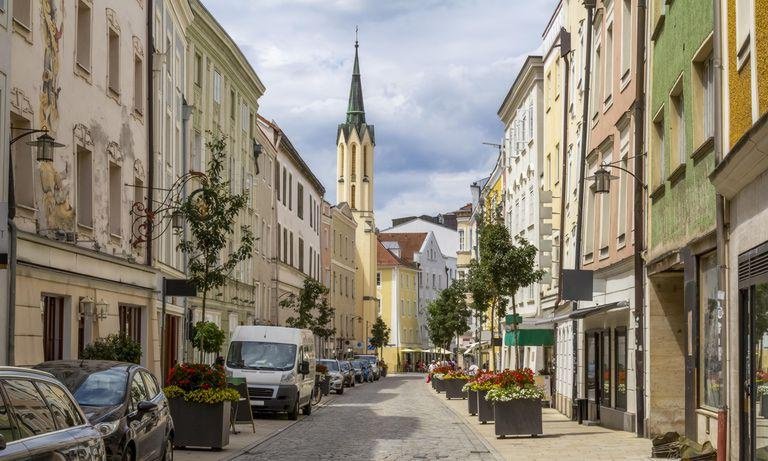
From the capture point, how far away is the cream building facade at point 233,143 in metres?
43.9

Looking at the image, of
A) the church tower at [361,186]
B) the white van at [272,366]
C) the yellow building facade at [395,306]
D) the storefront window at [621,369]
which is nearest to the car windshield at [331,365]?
the white van at [272,366]

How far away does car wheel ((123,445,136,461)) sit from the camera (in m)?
13.7

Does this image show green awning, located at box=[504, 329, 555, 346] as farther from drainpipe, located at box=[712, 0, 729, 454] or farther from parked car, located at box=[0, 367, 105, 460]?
parked car, located at box=[0, 367, 105, 460]

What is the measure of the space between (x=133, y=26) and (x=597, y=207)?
12.0 meters

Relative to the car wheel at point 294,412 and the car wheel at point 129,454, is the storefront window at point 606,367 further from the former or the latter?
the car wheel at point 129,454

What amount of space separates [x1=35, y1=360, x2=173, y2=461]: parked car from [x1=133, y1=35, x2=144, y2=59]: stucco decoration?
15488mm

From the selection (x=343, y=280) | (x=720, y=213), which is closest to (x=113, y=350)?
(x=720, y=213)

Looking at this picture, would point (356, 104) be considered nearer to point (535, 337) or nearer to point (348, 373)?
point (348, 373)

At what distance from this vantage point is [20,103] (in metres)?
19.8

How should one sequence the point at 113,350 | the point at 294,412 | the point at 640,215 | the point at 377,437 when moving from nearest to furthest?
the point at 113,350, the point at 640,215, the point at 377,437, the point at 294,412

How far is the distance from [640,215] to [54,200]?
10969 millimetres

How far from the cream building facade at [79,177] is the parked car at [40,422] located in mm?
9642

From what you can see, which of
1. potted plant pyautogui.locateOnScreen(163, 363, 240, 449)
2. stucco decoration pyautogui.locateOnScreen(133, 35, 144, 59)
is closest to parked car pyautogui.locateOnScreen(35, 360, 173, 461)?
potted plant pyautogui.locateOnScreen(163, 363, 240, 449)

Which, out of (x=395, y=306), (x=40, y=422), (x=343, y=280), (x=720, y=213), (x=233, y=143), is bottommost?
(x=40, y=422)
